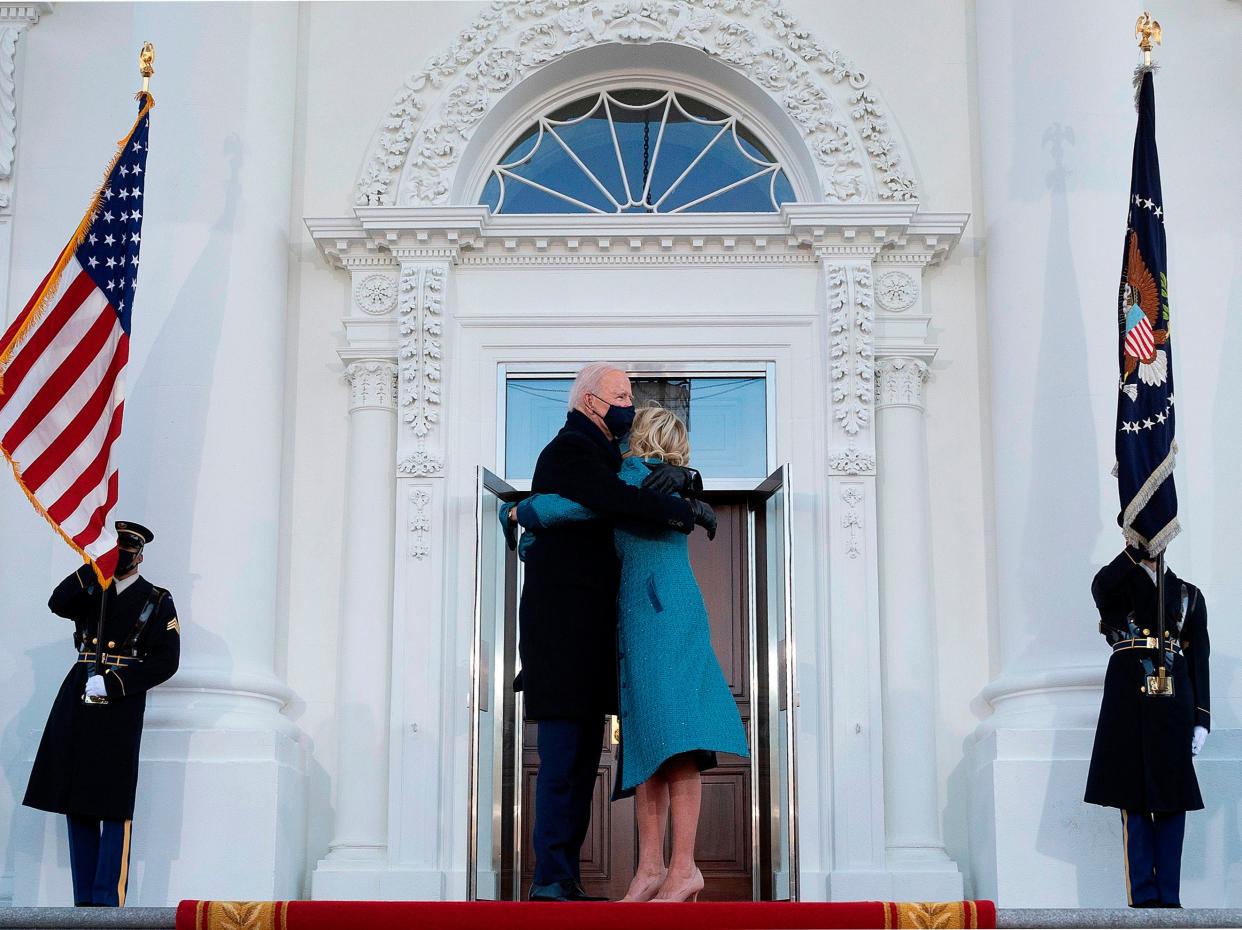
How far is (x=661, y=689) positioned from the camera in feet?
20.6

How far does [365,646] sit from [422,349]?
1779 millimetres

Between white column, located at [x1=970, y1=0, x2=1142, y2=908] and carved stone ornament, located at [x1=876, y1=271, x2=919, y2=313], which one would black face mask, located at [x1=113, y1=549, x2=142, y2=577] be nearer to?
white column, located at [x1=970, y1=0, x2=1142, y2=908]

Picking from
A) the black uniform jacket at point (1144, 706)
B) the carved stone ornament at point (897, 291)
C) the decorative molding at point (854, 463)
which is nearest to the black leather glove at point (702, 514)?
the black uniform jacket at point (1144, 706)

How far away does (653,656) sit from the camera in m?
6.34

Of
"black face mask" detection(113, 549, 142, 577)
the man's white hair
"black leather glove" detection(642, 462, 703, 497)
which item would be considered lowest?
"black face mask" detection(113, 549, 142, 577)

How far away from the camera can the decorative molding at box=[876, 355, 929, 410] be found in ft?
32.7

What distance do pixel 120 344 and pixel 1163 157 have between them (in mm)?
6004

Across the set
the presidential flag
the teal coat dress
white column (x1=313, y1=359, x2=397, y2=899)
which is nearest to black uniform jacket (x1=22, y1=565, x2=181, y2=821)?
white column (x1=313, y1=359, x2=397, y2=899)

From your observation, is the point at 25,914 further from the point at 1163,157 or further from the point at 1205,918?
the point at 1163,157

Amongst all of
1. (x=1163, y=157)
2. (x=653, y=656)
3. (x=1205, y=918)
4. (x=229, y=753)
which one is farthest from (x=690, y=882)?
(x=1163, y=157)

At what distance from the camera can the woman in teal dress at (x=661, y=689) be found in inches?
245

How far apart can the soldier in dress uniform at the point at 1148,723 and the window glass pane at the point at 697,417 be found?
109 inches

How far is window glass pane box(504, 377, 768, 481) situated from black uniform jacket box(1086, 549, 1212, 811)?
9.10ft

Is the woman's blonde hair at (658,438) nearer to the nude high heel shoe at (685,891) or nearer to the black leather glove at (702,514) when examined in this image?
the black leather glove at (702,514)
